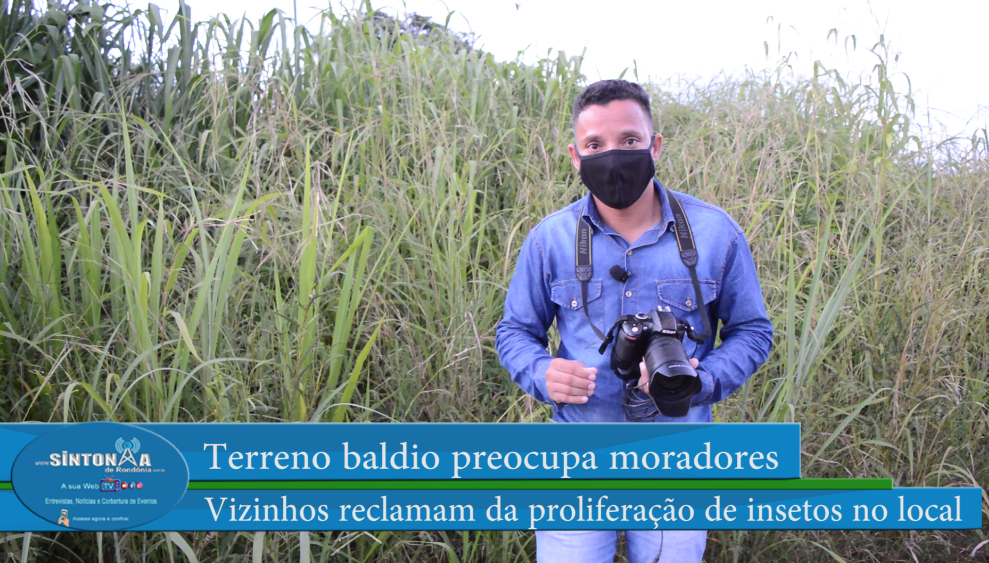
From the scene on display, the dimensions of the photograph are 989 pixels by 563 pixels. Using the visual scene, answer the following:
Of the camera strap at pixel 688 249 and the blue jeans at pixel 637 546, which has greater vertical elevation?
the camera strap at pixel 688 249

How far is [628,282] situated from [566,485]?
51 centimetres

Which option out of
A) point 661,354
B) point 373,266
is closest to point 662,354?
point 661,354

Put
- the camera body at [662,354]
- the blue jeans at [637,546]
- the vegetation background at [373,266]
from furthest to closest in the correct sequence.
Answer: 1. the vegetation background at [373,266]
2. the blue jeans at [637,546]
3. the camera body at [662,354]

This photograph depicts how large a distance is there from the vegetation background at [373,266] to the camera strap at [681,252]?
0.78 meters

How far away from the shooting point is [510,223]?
126 inches

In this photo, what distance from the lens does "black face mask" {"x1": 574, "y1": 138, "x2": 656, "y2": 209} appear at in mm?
1787

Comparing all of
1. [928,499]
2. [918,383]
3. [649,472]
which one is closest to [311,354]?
[649,472]

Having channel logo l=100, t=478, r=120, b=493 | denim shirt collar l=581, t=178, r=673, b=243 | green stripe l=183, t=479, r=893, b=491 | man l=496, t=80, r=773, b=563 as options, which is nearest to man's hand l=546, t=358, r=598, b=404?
man l=496, t=80, r=773, b=563

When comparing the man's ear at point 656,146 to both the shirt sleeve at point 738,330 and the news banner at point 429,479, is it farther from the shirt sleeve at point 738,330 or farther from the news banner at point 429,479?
the news banner at point 429,479

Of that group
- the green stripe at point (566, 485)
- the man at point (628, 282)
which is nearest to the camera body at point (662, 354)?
the man at point (628, 282)

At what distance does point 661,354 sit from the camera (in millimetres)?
1546

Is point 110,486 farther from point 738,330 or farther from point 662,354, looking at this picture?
point 738,330

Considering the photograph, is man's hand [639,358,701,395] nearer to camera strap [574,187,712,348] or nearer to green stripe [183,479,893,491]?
camera strap [574,187,712,348]

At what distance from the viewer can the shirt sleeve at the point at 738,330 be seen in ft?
5.74
